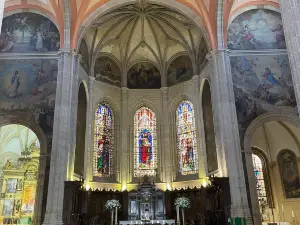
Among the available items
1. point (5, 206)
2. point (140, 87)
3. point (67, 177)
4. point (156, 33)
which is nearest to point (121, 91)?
point (140, 87)

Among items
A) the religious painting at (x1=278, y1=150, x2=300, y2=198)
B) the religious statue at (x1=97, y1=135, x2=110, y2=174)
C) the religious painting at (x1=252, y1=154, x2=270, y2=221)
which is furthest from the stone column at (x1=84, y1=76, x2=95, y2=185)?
the religious painting at (x1=278, y1=150, x2=300, y2=198)

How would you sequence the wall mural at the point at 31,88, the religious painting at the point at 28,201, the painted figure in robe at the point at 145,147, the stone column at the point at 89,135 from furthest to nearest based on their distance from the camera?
1. the religious painting at the point at 28,201
2. the painted figure in robe at the point at 145,147
3. the stone column at the point at 89,135
4. the wall mural at the point at 31,88

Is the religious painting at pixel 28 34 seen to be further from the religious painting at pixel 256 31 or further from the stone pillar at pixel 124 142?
the religious painting at pixel 256 31

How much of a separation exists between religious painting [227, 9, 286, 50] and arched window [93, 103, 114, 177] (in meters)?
10.0

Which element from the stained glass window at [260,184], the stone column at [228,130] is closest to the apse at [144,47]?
the stone column at [228,130]

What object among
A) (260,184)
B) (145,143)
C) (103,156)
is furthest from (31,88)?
(260,184)

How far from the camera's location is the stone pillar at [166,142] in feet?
72.4

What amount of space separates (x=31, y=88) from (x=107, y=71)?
745 cm

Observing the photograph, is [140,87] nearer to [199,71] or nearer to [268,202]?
[199,71]

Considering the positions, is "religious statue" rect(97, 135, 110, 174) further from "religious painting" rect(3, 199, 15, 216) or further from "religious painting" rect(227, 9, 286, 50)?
"religious painting" rect(227, 9, 286, 50)

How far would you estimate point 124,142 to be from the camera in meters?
23.0

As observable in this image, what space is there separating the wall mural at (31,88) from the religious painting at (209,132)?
9.27 m

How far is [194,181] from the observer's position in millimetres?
21109

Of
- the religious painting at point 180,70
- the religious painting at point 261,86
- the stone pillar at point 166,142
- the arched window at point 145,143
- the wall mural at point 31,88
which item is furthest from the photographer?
the religious painting at point 180,70
